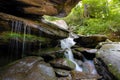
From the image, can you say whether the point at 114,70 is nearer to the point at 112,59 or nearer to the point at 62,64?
the point at 112,59

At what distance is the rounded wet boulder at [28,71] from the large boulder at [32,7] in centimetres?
222

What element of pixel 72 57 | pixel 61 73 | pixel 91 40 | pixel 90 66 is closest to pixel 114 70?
pixel 61 73

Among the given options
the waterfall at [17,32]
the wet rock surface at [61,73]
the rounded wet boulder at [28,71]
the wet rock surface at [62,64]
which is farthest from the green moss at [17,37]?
the wet rock surface at [61,73]

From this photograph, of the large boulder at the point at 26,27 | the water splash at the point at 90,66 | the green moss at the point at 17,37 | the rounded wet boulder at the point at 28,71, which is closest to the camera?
the rounded wet boulder at the point at 28,71

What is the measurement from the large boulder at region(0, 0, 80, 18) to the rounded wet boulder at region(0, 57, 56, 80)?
222 centimetres

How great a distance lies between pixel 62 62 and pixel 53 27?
6.13 ft

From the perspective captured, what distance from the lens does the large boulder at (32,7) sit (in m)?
6.61

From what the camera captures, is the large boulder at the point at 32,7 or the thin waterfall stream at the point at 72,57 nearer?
the large boulder at the point at 32,7

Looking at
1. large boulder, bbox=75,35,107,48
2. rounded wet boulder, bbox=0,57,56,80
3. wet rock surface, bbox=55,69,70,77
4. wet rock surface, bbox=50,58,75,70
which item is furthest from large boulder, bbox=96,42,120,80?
rounded wet boulder, bbox=0,57,56,80

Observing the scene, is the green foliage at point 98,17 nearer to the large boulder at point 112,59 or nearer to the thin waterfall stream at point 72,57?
the thin waterfall stream at point 72,57

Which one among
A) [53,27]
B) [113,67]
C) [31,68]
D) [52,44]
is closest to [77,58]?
[52,44]

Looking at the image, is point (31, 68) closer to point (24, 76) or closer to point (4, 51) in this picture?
point (24, 76)

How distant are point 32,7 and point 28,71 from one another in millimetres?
2797

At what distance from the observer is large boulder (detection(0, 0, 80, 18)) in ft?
21.7
